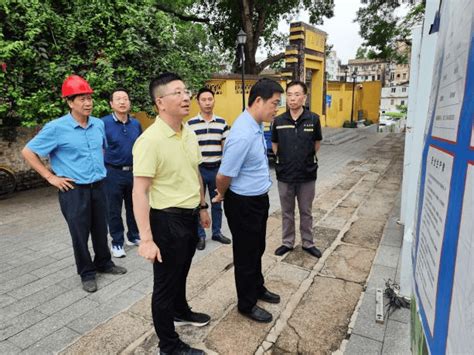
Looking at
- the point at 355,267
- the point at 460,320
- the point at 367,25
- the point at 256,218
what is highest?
the point at 367,25

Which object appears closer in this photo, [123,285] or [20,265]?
[123,285]

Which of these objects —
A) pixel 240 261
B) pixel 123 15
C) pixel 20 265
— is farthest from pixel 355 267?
pixel 123 15

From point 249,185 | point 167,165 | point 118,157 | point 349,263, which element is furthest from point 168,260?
point 349,263

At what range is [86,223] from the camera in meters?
3.07

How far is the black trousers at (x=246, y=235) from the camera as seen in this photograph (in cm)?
244

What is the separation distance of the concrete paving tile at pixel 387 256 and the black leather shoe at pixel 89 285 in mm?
2813

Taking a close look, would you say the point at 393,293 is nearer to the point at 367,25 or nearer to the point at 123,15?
the point at 123,15

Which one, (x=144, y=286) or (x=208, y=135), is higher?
Answer: (x=208, y=135)

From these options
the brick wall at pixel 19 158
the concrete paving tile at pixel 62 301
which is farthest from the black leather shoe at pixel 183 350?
the brick wall at pixel 19 158

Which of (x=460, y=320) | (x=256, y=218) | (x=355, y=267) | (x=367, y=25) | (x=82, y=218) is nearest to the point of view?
(x=460, y=320)

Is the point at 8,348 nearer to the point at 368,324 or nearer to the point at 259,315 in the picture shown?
the point at 259,315

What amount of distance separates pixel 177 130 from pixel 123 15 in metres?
5.04

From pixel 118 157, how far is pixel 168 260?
6.26 ft

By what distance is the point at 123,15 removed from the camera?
19.8ft
